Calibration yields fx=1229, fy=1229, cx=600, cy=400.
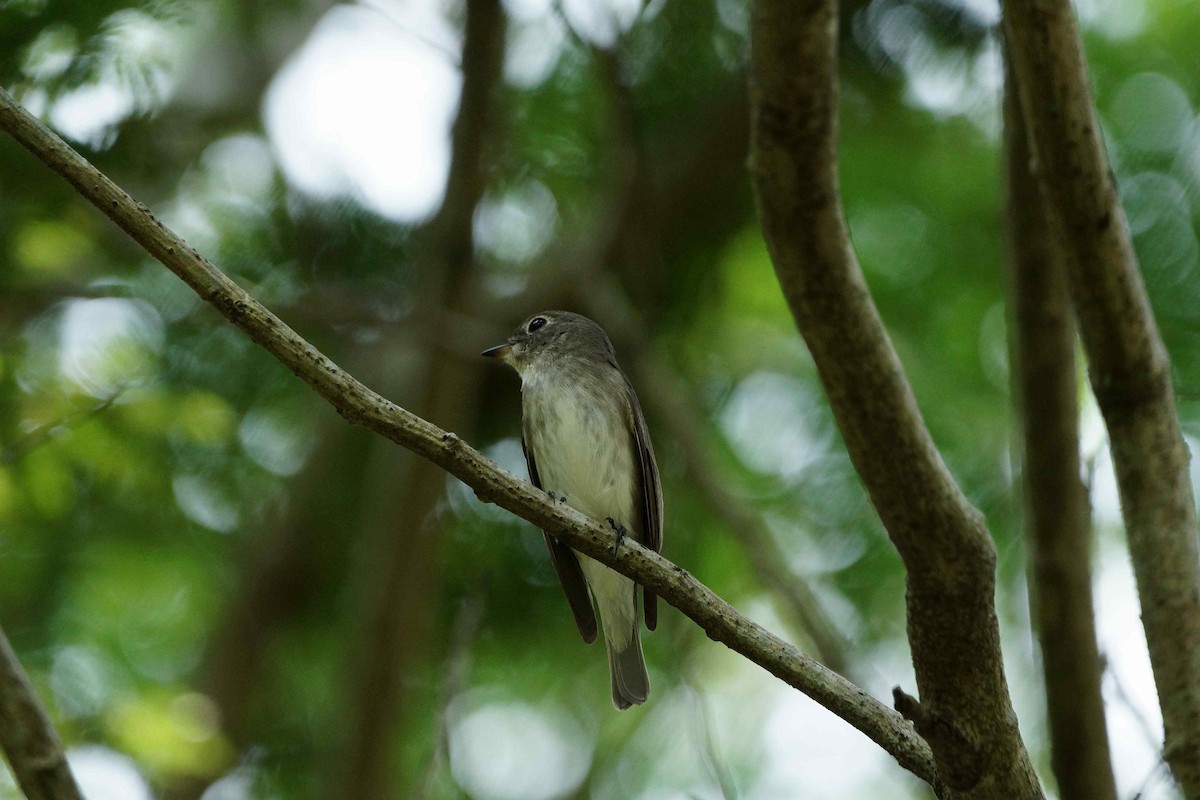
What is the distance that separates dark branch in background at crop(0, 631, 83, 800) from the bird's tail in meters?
2.34

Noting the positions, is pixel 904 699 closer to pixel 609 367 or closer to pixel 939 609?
pixel 939 609

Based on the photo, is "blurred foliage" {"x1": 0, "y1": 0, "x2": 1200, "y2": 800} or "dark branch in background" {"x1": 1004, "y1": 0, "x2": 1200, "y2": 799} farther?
"blurred foliage" {"x1": 0, "y1": 0, "x2": 1200, "y2": 800}

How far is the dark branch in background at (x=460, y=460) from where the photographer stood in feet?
8.52

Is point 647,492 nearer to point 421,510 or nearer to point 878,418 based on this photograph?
point 421,510

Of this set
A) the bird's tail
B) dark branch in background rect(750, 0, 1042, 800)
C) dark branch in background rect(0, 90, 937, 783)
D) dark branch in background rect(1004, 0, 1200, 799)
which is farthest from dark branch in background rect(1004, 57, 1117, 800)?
the bird's tail

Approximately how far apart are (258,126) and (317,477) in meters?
2.21

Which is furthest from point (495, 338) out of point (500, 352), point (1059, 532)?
point (1059, 532)

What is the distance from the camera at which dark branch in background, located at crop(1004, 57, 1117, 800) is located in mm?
3514

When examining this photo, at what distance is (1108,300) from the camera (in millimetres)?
Result: 3111

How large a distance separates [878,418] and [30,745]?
89.5 inches

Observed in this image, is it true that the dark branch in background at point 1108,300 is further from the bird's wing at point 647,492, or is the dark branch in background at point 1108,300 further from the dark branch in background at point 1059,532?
the bird's wing at point 647,492

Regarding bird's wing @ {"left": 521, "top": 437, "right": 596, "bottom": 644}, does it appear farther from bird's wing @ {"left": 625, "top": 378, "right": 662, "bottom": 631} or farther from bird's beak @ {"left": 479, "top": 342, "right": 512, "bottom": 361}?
bird's beak @ {"left": 479, "top": 342, "right": 512, "bottom": 361}

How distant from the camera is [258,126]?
7.15 meters

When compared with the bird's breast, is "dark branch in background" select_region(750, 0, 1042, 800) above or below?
below
